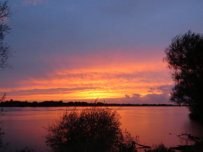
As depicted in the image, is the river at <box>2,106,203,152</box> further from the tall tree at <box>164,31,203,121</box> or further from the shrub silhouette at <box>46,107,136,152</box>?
the tall tree at <box>164,31,203,121</box>

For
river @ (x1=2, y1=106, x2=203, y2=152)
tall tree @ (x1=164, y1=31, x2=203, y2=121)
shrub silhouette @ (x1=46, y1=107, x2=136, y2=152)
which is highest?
tall tree @ (x1=164, y1=31, x2=203, y2=121)

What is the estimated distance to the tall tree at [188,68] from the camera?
19.7m

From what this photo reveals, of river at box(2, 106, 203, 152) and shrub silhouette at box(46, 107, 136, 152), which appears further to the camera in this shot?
river at box(2, 106, 203, 152)

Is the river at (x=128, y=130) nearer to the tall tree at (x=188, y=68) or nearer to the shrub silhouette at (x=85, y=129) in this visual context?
the shrub silhouette at (x=85, y=129)

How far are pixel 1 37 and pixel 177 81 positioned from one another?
1775 centimetres

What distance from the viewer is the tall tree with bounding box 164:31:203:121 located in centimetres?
1966

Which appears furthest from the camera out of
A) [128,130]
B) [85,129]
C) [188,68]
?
[128,130]

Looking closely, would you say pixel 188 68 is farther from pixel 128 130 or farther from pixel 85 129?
pixel 128 130

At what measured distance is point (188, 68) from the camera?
20.4m

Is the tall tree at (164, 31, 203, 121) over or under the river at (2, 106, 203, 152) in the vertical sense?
over

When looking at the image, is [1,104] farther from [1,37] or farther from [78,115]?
[78,115]

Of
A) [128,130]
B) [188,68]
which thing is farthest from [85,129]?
[128,130]

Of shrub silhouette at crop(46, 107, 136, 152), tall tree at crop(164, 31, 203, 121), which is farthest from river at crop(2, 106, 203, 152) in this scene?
tall tree at crop(164, 31, 203, 121)

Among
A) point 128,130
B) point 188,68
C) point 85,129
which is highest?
point 188,68
